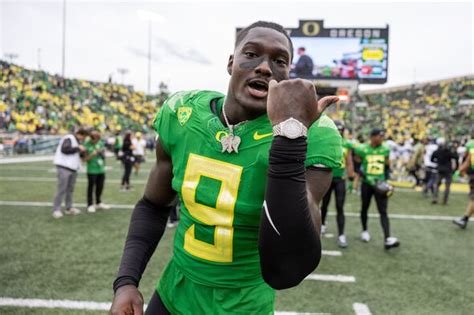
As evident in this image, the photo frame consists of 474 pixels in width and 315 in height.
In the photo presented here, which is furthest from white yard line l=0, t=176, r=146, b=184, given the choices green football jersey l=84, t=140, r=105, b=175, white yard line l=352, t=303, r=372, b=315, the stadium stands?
the stadium stands

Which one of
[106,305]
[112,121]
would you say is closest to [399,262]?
[106,305]

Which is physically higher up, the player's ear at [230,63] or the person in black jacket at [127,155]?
the player's ear at [230,63]

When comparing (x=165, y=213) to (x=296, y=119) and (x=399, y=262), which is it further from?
(x=399, y=262)

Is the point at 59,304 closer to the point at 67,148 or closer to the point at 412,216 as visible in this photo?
the point at 67,148

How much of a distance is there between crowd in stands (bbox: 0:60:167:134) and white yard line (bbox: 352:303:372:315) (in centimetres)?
1933

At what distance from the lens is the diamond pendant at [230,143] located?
151 cm

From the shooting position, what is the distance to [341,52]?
1902 centimetres

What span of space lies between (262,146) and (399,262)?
466cm

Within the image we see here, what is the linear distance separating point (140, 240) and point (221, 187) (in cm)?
51

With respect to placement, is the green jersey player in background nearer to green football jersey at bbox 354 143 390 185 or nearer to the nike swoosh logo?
the nike swoosh logo

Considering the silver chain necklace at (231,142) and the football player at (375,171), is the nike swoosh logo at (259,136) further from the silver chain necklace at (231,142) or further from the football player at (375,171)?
the football player at (375,171)

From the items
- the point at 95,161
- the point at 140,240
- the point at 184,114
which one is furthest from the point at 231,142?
the point at 95,161

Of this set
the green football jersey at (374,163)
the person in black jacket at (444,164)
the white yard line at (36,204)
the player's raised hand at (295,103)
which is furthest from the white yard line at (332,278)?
the person in black jacket at (444,164)

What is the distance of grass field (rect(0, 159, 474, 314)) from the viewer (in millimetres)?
3984
